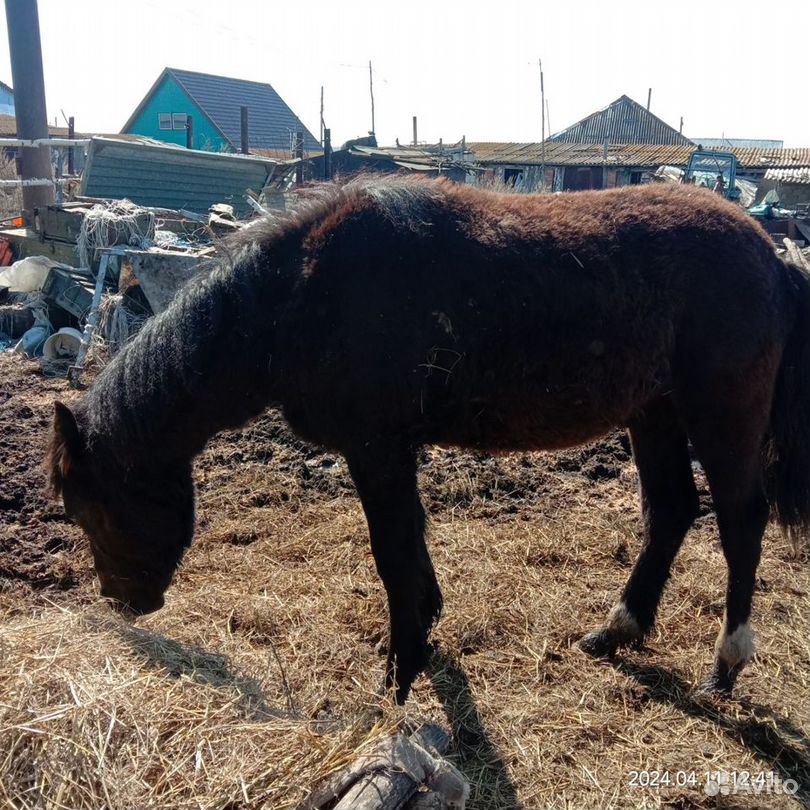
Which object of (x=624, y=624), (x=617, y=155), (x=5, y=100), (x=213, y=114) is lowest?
(x=624, y=624)

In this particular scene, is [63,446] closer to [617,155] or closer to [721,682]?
[721,682]

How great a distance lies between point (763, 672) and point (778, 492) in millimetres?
865

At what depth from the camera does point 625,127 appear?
47.7 meters

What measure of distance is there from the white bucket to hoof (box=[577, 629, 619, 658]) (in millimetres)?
7010

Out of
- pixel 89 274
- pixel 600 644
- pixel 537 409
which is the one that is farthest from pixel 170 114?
pixel 600 644

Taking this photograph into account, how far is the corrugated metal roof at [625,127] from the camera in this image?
46.8m

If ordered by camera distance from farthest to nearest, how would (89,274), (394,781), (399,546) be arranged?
(89,274)
(399,546)
(394,781)

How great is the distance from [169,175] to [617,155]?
2442 cm

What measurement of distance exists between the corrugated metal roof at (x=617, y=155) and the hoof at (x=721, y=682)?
2806 cm

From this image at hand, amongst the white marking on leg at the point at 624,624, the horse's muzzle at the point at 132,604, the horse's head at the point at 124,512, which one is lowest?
the white marking on leg at the point at 624,624

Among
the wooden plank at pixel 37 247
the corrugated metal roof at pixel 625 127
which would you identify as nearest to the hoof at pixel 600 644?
the wooden plank at pixel 37 247

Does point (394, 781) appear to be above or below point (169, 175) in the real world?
below

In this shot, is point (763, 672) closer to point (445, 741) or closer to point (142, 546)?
point (445, 741)

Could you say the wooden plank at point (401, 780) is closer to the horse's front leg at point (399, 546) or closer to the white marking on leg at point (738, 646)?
the horse's front leg at point (399, 546)
